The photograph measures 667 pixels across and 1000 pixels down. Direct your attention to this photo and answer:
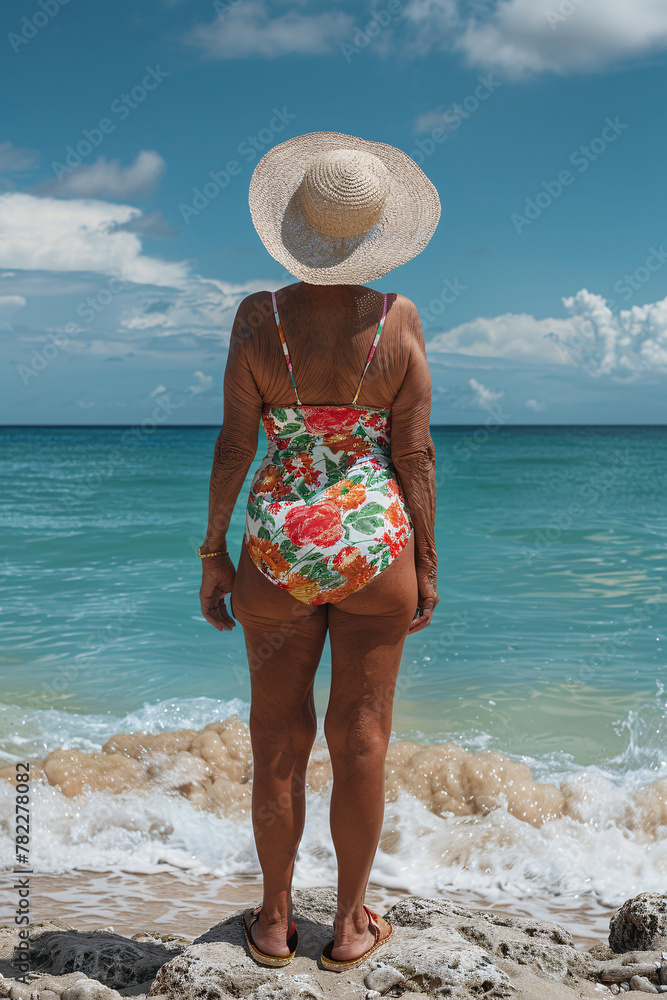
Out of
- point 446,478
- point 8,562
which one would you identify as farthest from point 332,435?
point 446,478

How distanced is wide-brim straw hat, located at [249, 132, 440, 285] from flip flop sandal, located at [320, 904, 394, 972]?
187 centimetres

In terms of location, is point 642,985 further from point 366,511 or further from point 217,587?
point 217,587

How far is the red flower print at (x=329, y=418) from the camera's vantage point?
2.00 m

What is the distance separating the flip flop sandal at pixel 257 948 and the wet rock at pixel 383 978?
26 cm

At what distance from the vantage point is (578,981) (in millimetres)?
2123

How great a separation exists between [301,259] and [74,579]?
773 centimetres

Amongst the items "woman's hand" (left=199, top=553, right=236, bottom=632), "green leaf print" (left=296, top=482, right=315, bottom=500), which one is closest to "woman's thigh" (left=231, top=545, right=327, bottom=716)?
"woman's hand" (left=199, top=553, right=236, bottom=632)

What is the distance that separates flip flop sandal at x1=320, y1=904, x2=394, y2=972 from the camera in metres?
2.07

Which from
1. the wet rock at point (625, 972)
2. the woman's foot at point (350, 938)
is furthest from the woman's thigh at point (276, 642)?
the wet rock at point (625, 972)

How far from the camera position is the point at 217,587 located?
7.36ft

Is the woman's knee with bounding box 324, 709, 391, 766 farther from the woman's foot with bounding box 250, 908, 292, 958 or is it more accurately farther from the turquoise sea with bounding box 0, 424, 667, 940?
the turquoise sea with bounding box 0, 424, 667, 940

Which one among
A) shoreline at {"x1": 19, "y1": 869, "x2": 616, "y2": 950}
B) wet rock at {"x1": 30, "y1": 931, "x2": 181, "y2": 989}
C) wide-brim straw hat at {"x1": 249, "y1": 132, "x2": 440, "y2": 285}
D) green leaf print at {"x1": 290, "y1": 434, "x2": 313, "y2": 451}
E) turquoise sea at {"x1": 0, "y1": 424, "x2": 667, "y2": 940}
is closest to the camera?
wide-brim straw hat at {"x1": 249, "y1": 132, "x2": 440, "y2": 285}

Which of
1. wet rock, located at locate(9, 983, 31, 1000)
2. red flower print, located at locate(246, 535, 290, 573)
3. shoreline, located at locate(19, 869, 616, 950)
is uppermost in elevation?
red flower print, located at locate(246, 535, 290, 573)

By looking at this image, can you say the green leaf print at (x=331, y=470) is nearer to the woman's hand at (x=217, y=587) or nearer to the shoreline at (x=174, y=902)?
the woman's hand at (x=217, y=587)
